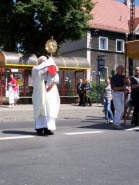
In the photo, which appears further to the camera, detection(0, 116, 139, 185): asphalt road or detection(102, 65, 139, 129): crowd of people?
detection(102, 65, 139, 129): crowd of people

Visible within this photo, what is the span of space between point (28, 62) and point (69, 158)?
18161 mm

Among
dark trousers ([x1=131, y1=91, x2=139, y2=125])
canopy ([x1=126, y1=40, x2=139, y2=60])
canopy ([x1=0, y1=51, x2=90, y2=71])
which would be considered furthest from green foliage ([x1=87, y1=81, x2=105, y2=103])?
dark trousers ([x1=131, y1=91, x2=139, y2=125])

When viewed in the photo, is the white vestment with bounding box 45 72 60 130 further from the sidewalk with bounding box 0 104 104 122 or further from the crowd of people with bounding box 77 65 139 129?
the sidewalk with bounding box 0 104 104 122

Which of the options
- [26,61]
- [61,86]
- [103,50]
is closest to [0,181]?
[26,61]

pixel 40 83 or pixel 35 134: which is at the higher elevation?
pixel 40 83

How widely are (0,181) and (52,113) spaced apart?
13.3 feet

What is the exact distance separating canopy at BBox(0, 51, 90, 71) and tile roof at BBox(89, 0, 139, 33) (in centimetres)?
1724

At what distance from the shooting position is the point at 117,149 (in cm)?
785

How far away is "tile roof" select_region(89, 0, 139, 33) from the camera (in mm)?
44938

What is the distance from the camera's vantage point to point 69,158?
272 inches

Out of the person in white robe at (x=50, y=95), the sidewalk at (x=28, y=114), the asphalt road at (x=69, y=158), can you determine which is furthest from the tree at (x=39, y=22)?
the asphalt road at (x=69, y=158)

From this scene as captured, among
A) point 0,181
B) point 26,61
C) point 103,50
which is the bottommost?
point 0,181

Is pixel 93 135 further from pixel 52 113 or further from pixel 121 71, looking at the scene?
pixel 121 71

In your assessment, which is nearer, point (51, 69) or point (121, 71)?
point (51, 69)
